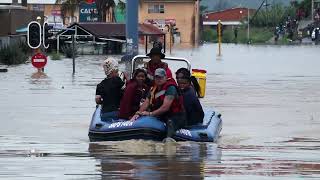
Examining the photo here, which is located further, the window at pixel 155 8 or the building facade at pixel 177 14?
the window at pixel 155 8

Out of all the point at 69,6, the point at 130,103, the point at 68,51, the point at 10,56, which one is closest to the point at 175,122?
the point at 130,103

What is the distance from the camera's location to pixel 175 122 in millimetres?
15945

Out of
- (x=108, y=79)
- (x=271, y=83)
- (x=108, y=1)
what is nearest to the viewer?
(x=108, y=79)

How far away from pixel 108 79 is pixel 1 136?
6.99 ft

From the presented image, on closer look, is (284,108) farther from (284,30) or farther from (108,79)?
(284,30)

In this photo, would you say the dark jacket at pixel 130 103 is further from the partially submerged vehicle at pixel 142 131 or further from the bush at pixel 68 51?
the bush at pixel 68 51

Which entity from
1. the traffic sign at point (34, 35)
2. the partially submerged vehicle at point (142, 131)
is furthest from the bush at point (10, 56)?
the partially submerged vehicle at point (142, 131)

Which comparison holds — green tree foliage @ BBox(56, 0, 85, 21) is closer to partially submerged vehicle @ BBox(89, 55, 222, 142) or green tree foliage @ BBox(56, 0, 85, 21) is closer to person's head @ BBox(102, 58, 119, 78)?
person's head @ BBox(102, 58, 119, 78)

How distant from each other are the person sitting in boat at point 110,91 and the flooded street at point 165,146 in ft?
2.11

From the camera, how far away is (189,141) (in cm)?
1598

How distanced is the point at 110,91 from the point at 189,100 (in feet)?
4.09

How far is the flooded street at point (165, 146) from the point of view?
13.2 m

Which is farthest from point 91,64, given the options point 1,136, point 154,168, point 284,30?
point 284,30

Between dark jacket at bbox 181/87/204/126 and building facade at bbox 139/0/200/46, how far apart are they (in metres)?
95.9
